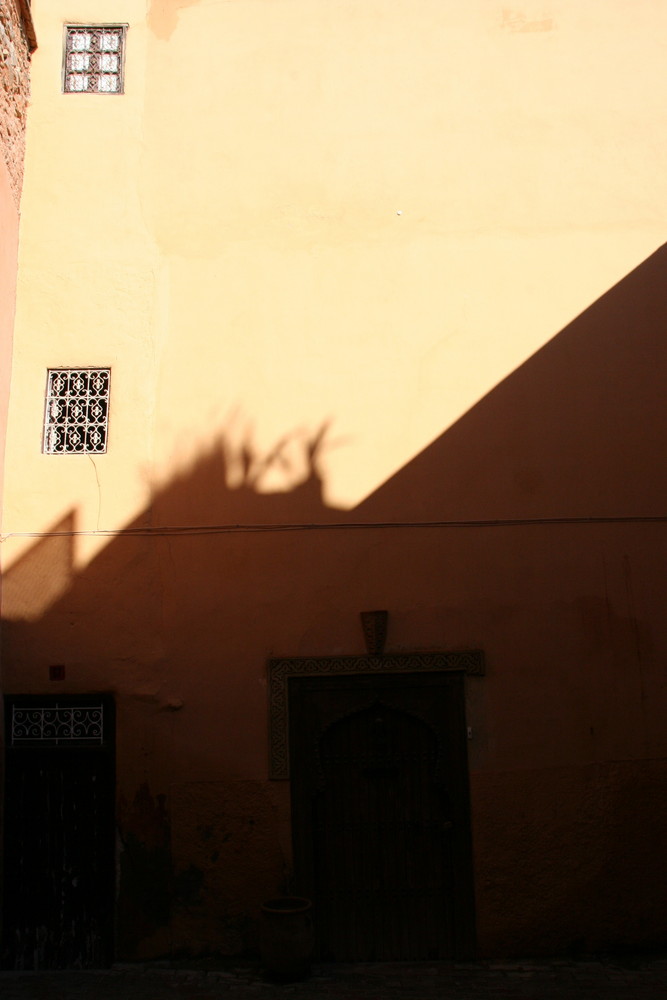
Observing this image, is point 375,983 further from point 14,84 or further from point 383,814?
point 14,84

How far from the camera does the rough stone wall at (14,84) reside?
247 inches

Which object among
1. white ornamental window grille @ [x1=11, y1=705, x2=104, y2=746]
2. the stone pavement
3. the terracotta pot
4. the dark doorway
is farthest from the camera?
white ornamental window grille @ [x1=11, y1=705, x2=104, y2=746]

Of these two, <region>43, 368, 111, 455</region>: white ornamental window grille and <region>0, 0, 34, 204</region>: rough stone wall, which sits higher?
<region>0, 0, 34, 204</region>: rough stone wall

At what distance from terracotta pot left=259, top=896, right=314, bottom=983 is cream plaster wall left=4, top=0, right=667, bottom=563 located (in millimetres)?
2489

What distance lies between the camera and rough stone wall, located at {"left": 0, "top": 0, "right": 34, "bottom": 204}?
20.6 feet

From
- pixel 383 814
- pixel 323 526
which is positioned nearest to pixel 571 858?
pixel 383 814

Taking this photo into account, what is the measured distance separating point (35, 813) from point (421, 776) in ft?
7.86

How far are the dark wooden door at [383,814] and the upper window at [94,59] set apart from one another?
445cm

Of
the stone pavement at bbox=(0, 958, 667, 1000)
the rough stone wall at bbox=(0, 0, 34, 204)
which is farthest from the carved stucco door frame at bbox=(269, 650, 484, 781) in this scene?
the rough stone wall at bbox=(0, 0, 34, 204)

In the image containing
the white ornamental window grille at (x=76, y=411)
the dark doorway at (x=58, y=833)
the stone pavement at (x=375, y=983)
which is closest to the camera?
the stone pavement at (x=375, y=983)

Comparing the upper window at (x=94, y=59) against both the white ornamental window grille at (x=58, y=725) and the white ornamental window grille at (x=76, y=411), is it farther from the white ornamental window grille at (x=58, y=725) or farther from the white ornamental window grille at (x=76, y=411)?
the white ornamental window grille at (x=58, y=725)

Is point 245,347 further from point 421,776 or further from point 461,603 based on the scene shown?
point 421,776

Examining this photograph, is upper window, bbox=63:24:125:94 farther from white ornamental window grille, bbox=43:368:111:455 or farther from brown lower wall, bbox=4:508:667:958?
brown lower wall, bbox=4:508:667:958

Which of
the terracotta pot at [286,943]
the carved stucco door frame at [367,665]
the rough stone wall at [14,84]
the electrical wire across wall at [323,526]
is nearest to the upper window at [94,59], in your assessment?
the rough stone wall at [14,84]
